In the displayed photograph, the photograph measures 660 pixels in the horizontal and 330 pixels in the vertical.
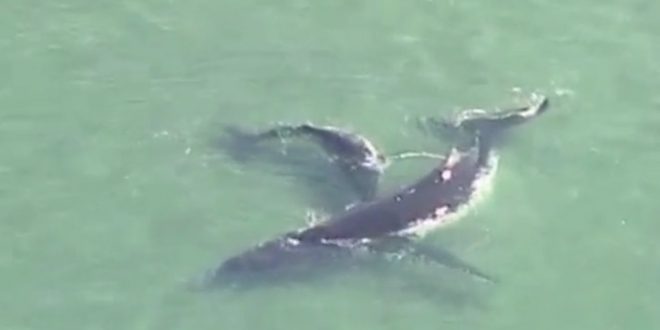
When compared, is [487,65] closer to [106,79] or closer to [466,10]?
[466,10]

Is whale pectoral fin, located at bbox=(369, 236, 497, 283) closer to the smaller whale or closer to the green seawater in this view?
the green seawater

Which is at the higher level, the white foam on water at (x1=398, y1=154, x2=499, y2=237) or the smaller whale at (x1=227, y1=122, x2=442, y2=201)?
the smaller whale at (x1=227, y1=122, x2=442, y2=201)

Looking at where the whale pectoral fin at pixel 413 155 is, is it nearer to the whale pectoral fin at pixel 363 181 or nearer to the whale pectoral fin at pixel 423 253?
the whale pectoral fin at pixel 363 181

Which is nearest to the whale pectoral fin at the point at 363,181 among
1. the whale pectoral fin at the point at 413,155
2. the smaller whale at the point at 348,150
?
the smaller whale at the point at 348,150

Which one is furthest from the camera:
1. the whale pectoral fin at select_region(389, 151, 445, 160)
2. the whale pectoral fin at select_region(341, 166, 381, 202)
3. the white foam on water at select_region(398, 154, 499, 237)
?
the whale pectoral fin at select_region(389, 151, 445, 160)

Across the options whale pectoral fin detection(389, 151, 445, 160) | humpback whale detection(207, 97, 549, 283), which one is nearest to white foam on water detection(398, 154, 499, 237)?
humpback whale detection(207, 97, 549, 283)

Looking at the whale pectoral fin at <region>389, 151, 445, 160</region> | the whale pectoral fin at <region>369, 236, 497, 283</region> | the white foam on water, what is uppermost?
the whale pectoral fin at <region>389, 151, 445, 160</region>

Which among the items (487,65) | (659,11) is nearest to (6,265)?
(487,65)
